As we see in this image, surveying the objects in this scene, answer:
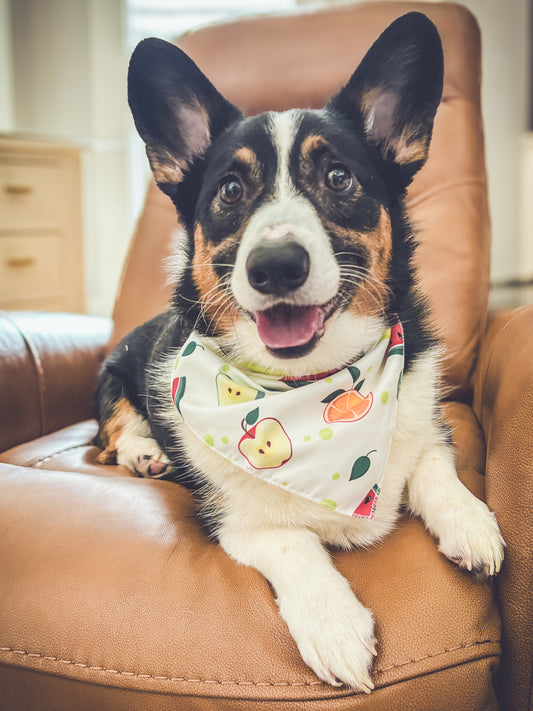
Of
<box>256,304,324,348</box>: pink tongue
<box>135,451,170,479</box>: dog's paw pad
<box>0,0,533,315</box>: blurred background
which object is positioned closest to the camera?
<box>256,304,324,348</box>: pink tongue

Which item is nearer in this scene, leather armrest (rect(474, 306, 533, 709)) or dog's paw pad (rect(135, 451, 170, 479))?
leather armrest (rect(474, 306, 533, 709))

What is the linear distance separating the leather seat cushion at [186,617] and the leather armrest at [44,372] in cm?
51

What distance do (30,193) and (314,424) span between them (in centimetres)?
233

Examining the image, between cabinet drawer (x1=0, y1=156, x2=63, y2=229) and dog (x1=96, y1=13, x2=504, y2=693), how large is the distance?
6.24 ft

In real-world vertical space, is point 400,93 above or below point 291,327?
above

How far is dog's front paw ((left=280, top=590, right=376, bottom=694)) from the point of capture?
2.56 feet

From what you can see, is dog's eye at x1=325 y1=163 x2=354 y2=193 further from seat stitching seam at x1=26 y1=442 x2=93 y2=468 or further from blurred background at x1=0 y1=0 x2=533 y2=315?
blurred background at x1=0 y1=0 x2=533 y2=315

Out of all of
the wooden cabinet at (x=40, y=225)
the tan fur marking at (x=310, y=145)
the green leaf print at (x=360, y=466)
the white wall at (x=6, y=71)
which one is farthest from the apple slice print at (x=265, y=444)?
the white wall at (x=6, y=71)

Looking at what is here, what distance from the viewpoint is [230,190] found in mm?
1101

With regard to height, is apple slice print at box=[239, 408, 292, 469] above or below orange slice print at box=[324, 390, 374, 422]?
below

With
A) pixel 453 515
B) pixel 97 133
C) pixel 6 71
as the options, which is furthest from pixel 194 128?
pixel 6 71

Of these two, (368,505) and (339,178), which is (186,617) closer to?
(368,505)

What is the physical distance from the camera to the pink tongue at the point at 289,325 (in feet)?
3.22

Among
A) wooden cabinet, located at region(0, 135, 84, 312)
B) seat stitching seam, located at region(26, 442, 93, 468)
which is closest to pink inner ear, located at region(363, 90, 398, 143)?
seat stitching seam, located at region(26, 442, 93, 468)
